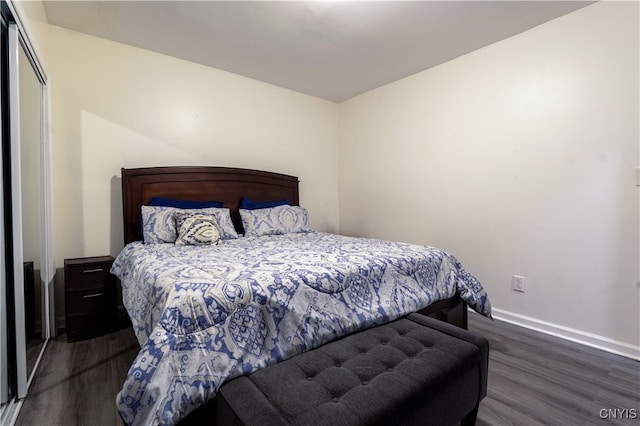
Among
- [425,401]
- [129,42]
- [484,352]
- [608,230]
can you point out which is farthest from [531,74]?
[129,42]

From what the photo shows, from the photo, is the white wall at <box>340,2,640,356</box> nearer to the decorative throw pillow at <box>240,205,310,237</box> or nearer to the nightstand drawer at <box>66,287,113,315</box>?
the decorative throw pillow at <box>240,205,310,237</box>

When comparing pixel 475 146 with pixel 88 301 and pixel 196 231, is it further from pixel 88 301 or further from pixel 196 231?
pixel 88 301

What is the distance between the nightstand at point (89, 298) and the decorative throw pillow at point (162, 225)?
13.8 inches

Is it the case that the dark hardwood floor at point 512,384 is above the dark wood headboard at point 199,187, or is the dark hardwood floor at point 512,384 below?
below

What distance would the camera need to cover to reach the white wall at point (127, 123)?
2.63m

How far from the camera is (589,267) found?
233cm

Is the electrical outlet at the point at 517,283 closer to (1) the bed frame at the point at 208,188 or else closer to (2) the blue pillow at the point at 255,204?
(1) the bed frame at the point at 208,188

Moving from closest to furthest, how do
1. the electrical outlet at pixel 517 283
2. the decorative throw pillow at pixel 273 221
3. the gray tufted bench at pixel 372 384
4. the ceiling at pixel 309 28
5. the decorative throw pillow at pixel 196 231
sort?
the gray tufted bench at pixel 372 384, the ceiling at pixel 309 28, the decorative throw pillow at pixel 196 231, the electrical outlet at pixel 517 283, the decorative throw pillow at pixel 273 221

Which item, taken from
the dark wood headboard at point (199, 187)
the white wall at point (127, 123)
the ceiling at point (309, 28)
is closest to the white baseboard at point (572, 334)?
the ceiling at point (309, 28)

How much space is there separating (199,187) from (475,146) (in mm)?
2644

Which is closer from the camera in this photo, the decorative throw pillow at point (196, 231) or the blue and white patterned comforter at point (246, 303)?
the blue and white patterned comforter at point (246, 303)

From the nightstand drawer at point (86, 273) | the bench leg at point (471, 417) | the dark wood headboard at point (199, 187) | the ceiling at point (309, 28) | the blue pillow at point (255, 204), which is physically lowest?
the bench leg at point (471, 417)

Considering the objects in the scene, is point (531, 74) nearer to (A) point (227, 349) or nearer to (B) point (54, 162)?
(A) point (227, 349)

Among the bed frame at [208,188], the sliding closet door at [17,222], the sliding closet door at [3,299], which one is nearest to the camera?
the sliding closet door at [3,299]
